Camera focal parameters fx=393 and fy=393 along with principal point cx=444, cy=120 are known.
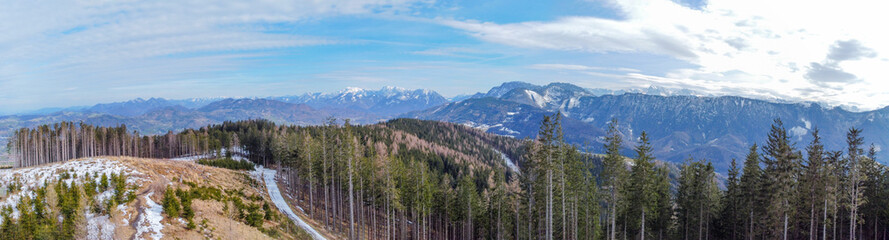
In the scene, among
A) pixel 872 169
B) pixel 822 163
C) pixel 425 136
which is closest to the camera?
pixel 822 163

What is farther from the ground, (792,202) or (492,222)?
(792,202)

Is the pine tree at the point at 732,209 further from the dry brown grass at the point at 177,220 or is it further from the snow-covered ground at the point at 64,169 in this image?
the snow-covered ground at the point at 64,169

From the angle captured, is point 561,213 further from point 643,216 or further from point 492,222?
point 492,222

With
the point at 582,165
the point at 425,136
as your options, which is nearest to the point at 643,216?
the point at 582,165

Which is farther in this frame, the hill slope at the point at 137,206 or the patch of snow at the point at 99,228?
the hill slope at the point at 137,206

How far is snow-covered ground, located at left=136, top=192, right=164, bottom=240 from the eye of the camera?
2599 centimetres

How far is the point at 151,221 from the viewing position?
27750 mm

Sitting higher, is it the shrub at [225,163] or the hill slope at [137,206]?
the hill slope at [137,206]

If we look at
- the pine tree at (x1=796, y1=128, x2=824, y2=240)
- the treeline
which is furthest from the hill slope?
the treeline

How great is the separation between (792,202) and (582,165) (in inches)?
745

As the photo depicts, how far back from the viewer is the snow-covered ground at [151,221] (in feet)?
85.3

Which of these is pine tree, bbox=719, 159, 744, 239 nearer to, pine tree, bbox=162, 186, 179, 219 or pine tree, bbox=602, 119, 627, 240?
pine tree, bbox=602, 119, 627, 240

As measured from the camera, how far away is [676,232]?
52.8 metres

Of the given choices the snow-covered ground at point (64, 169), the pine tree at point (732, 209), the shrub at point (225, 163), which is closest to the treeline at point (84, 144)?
the shrub at point (225, 163)
